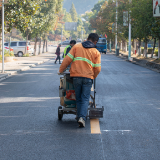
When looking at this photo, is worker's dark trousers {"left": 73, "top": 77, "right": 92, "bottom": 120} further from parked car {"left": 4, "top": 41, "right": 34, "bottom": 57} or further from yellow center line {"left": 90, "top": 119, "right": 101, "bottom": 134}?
parked car {"left": 4, "top": 41, "right": 34, "bottom": 57}

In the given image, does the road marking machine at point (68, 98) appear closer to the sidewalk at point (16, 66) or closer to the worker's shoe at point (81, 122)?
the worker's shoe at point (81, 122)

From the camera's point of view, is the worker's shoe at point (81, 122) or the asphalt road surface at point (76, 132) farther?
the worker's shoe at point (81, 122)

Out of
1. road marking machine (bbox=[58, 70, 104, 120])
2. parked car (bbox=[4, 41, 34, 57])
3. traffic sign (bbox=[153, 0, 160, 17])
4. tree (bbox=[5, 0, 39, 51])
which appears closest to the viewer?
road marking machine (bbox=[58, 70, 104, 120])

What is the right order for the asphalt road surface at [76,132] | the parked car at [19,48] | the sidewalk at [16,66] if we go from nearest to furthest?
the asphalt road surface at [76,132] → the sidewalk at [16,66] → the parked car at [19,48]

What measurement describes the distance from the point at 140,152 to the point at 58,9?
4426 centimetres

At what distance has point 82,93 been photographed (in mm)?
6434

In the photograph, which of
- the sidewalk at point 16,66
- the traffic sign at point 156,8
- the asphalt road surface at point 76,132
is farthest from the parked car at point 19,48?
the asphalt road surface at point 76,132

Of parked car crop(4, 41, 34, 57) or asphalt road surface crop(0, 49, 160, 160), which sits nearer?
asphalt road surface crop(0, 49, 160, 160)

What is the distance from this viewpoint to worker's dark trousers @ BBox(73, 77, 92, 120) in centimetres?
637

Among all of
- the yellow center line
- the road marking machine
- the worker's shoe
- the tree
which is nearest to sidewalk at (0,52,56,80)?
the tree

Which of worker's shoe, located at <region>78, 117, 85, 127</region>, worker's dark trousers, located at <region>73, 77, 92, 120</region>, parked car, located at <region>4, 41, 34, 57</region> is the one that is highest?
parked car, located at <region>4, 41, 34, 57</region>

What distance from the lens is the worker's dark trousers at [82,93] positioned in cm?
637

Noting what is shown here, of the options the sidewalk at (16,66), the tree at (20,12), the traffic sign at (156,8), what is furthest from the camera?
the tree at (20,12)

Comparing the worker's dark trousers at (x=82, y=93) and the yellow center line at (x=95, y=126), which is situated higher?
the worker's dark trousers at (x=82, y=93)
